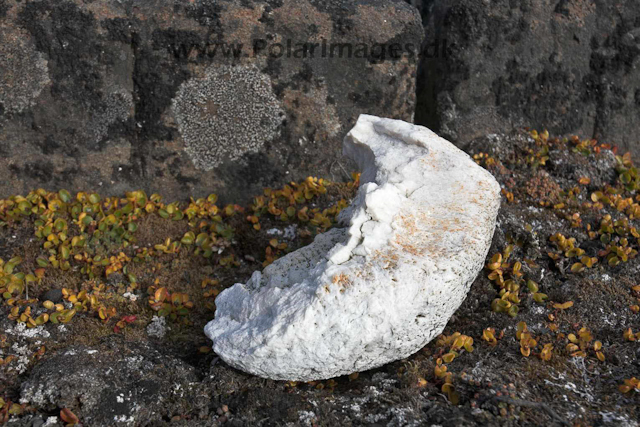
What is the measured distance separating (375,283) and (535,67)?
8.95ft

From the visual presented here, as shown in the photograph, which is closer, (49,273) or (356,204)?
(356,204)

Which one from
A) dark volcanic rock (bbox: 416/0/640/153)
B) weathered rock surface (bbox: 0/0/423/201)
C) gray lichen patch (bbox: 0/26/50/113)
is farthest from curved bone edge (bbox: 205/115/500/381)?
gray lichen patch (bbox: 0/26/50/113)

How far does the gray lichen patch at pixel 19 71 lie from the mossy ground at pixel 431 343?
0.66 meters

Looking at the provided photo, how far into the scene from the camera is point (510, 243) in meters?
3.78

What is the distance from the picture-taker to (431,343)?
3178mm

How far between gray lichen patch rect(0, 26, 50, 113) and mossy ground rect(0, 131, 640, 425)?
0.66 metres

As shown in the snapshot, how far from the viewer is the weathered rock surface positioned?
4039mm

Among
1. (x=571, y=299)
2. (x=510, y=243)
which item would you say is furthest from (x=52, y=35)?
(x=571, y=299)

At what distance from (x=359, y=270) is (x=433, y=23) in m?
2.75

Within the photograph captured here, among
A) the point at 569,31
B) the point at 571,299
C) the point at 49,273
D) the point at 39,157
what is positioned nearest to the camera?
the point at 571,299

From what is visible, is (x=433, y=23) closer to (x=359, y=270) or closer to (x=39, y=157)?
(x=359, y=270)

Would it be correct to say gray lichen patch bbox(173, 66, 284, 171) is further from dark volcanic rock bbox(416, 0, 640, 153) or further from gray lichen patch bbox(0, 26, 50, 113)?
dark volcanic rock bbox(416, 0, 640, 153)

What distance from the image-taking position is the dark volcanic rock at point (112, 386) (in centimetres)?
275

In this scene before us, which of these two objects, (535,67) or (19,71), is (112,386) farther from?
(535,67)
